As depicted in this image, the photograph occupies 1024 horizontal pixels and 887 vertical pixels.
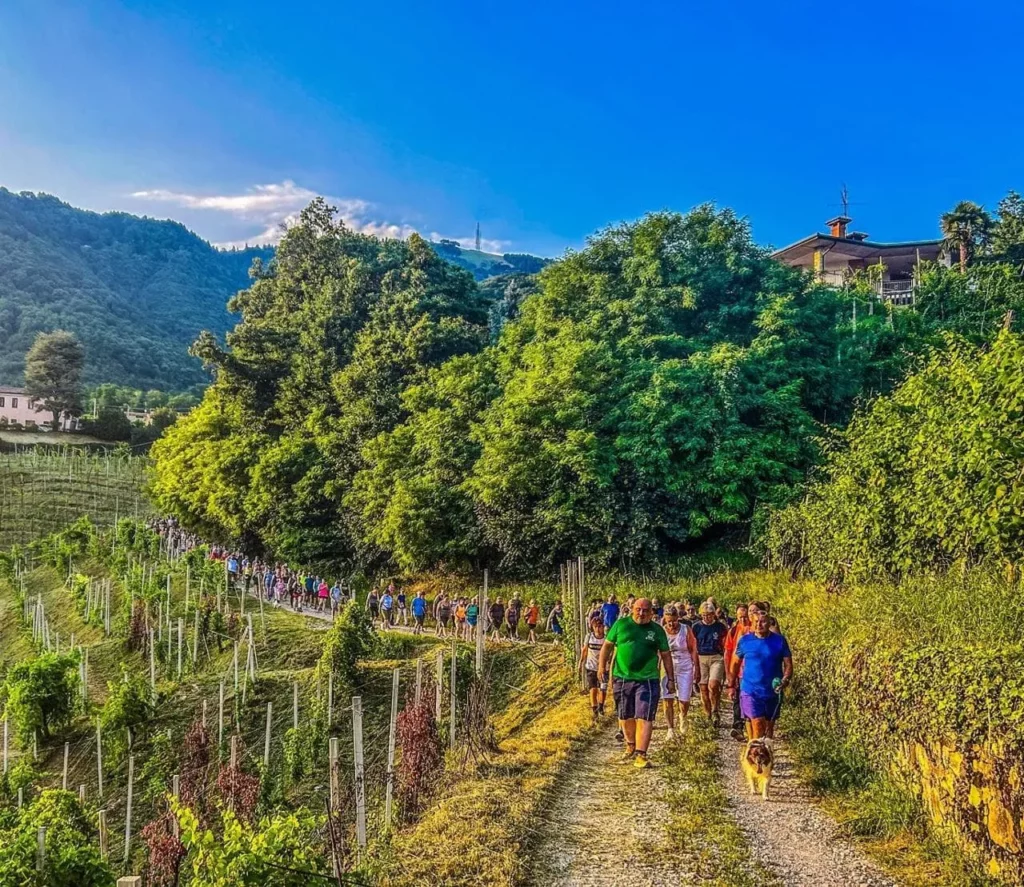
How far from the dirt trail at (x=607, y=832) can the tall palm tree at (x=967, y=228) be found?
42.3m

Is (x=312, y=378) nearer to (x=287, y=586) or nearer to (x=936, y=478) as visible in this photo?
(x=287, y=586)

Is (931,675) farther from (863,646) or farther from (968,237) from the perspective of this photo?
(968,237)

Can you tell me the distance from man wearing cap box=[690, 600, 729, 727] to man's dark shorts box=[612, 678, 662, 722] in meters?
1.97

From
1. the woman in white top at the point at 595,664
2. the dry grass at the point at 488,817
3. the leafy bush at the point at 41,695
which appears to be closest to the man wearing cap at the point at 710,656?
the woman in white top at the point at 595,664

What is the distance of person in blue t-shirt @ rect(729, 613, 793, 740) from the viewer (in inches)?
273

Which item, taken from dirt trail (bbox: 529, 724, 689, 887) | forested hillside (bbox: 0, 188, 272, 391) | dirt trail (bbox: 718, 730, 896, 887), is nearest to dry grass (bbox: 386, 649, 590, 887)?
dirt trail (bbox: 529, 724, 689, 887)

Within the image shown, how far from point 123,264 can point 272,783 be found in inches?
4806

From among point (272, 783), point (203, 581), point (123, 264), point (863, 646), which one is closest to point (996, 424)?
point (863, 646)

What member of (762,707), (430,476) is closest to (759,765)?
(762,707)

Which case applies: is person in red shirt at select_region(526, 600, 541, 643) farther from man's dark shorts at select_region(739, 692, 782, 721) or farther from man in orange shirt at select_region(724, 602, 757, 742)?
man's dark shorts at select_region(739, 692, 782, 721)

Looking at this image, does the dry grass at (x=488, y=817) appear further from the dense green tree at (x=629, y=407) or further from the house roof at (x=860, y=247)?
the house roof at (x=860, y=247)

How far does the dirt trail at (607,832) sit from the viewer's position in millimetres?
5227

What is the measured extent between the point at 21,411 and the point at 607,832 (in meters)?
78.7

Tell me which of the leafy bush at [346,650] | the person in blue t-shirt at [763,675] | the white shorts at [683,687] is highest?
the person in blue t-shirt at [763,675]
